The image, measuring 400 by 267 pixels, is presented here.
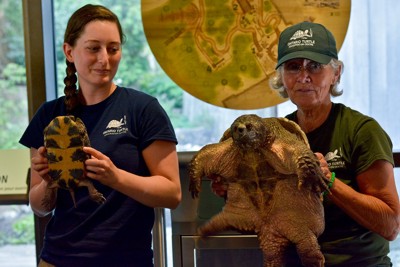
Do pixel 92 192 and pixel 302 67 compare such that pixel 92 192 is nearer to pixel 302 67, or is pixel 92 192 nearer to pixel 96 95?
pixel 96 95

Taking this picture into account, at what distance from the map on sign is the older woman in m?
0.81

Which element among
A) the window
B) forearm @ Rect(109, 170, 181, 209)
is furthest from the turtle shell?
the window

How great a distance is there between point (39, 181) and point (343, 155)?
2.85ft

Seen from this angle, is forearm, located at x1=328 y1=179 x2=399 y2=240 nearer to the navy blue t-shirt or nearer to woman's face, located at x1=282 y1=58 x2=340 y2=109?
woman's face, located at x1=282 y1=58 x2=340 y2=109

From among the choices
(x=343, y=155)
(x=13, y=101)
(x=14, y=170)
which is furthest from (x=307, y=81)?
(x=13, y=101)

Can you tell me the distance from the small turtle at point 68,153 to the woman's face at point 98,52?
142 millimetres

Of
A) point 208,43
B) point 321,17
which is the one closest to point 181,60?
point 208,43

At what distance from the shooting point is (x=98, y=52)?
62.1 inches

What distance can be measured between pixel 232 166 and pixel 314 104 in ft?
0.95

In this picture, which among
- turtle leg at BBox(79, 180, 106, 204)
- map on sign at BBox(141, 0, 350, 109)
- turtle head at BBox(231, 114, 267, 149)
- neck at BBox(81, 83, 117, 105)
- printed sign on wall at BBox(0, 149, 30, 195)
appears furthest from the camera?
printed sign on wall at BBox(0, 149, 30, 195)

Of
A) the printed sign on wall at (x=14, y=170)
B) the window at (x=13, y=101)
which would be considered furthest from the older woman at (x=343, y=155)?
the window at (x=13, y=101)

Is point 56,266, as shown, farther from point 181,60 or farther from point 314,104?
point 181,60

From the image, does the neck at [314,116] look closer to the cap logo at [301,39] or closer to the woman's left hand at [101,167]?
the cap logo at [301,39]

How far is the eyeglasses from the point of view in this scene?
5.10 ft
